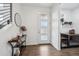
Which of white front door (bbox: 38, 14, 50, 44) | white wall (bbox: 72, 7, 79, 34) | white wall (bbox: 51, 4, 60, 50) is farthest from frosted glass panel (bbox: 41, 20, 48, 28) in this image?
white wall (bbox: 72, 7, 79, 34)

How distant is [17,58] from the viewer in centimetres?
76

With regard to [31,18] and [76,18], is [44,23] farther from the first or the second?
[76,18]

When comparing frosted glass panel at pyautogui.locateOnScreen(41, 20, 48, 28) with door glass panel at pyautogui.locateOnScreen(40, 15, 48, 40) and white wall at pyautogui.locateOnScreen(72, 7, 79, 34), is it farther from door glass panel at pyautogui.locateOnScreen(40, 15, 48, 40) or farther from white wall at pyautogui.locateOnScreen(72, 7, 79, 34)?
white wall at pyautogui.locateOnScreen(72, 7, 79, 34)

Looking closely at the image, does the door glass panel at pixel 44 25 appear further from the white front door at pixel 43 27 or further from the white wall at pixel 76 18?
the white wall at pixel 76 18

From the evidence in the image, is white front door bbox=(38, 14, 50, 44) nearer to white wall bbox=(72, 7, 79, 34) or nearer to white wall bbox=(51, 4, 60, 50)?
white wall bbox=(51, 4, 60, 50)

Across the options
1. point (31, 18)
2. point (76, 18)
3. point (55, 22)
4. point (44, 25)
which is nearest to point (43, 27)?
point (44, 25)

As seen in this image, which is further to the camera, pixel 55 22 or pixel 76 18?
pixel 55 22

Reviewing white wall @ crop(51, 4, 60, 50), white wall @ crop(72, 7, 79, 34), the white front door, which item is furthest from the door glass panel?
white wall @ crop(72, 7, 79, 34)

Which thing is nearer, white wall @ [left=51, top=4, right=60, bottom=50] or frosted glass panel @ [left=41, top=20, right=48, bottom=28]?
frosted glass panel @ [left=41, top=20, right=48, bottom=28]


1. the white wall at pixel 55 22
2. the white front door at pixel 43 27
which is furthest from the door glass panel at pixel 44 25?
the white wall at pixel 55 22

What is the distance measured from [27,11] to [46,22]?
0.36 meters

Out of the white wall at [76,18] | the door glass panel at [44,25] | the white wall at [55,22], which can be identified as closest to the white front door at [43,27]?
the door glass panel at [44,25]

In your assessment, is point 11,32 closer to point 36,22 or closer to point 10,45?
point 10,45

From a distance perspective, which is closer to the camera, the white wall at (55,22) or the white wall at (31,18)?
the white wall at (31,18)
